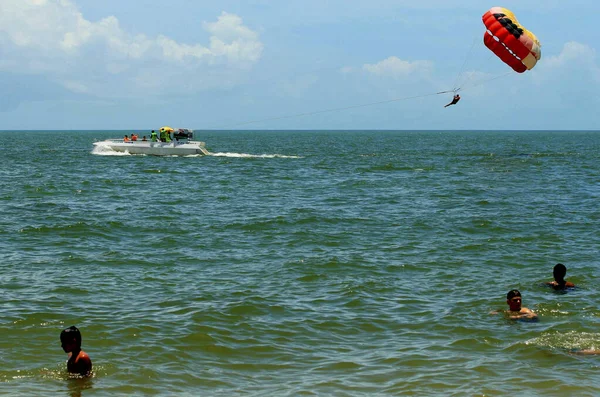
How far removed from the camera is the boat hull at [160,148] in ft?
195

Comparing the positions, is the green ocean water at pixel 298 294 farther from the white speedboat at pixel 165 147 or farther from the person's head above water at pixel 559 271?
the white speedboat at pixel 165 147

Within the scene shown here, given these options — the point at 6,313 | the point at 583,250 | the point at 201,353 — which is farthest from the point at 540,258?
the point at 6,313

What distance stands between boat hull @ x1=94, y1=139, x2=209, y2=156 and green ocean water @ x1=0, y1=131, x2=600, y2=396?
26.3 m

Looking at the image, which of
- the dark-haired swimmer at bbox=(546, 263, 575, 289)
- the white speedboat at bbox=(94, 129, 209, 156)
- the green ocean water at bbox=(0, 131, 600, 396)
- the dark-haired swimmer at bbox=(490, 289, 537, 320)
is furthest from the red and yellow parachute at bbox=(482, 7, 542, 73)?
the white speedboat at bbox=(94, 129, 209, 156)

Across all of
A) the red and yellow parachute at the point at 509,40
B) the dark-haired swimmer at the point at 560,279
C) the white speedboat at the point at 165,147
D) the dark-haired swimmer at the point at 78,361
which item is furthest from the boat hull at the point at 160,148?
the dark-haired swimmer at the point at 78,361

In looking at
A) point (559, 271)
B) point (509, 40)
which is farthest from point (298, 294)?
point (509, 40)

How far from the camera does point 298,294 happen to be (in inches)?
622

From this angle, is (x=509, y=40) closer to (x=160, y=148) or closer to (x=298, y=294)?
(x=298, y=294)

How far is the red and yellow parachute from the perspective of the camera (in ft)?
116

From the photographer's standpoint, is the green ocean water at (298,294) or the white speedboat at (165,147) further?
the white speedboat at (165,147)

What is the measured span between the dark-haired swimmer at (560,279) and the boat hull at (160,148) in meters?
46.6

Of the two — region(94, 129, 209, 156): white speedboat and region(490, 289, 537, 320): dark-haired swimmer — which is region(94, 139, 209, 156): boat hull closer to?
region(94, 129, 209, 156): white speedboat

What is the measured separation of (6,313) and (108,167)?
37.7 metres

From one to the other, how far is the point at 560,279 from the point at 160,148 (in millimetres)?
47271
